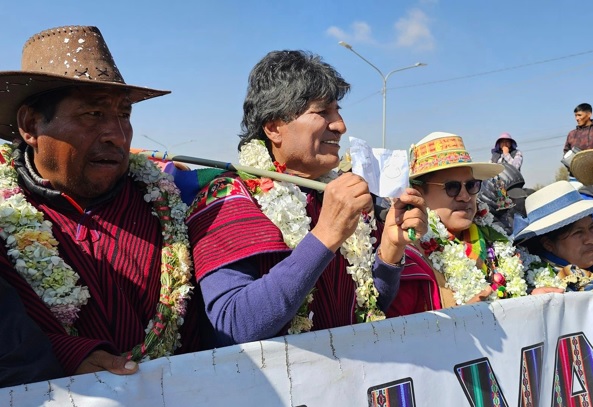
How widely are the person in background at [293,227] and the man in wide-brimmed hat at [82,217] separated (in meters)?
0.18

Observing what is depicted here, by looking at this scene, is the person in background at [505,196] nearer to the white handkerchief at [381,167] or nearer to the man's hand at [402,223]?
the man's hand at [402,223]

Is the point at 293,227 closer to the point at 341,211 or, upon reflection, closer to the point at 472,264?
the point at 341,211

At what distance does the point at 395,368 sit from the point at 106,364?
1.01m

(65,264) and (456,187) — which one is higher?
(456,187)

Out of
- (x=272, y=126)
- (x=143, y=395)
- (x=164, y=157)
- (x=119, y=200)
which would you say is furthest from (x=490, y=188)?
(x=143, y=395)

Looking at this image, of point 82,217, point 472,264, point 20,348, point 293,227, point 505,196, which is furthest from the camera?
point 505,196

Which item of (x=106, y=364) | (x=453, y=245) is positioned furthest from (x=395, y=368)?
(x=453, y=245)

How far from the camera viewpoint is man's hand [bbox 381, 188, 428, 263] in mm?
2197

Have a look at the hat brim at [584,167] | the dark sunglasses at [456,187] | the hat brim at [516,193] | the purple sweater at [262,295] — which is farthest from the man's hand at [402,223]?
the hat brim at [516,193]

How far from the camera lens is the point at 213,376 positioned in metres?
1.79

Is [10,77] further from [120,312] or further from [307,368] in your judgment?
[307,368]

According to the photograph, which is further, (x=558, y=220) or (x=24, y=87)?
(x=558, y=220)

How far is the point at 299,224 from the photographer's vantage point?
2.29 meters

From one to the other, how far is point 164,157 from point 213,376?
102cm
